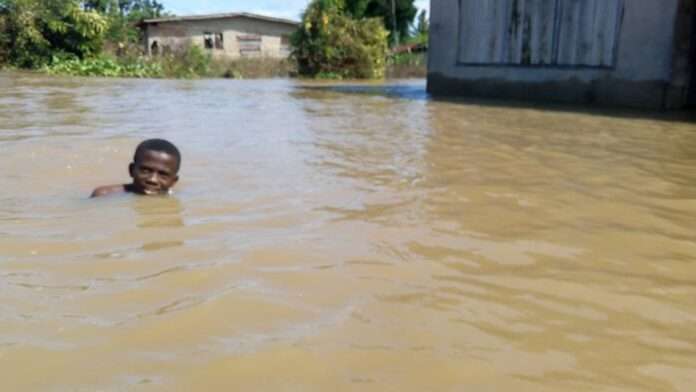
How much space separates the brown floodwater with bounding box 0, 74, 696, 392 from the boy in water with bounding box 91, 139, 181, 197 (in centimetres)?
14

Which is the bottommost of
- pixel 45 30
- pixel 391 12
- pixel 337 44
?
pixel 337 44

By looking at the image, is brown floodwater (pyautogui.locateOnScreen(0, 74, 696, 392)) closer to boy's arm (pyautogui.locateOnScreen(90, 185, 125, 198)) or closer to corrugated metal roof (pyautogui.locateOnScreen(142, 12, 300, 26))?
boy's arm (pyautogui.locateOnScreen(90, 185, 125, 198))

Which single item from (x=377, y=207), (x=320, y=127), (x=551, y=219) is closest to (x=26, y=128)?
(x=320, y=127)

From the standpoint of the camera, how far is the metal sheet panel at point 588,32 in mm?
10172

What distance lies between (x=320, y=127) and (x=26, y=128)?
3.16m

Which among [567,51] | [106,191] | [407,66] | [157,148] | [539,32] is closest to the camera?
[106,191]

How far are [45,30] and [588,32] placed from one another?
1974 cm

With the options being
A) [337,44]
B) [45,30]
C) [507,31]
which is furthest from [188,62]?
[507,31]

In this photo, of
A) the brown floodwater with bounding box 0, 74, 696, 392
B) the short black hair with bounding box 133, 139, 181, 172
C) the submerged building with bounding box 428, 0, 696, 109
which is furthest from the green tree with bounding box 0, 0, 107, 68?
the short black hair with bounding box 133, 139, 181, 172

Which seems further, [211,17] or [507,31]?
[211,17]

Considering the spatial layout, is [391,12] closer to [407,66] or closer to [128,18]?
[407,66]

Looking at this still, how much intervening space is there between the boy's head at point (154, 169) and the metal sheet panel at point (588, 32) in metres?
8.19

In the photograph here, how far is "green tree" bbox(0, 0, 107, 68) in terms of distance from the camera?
22.6 meters

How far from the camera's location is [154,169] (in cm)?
407
